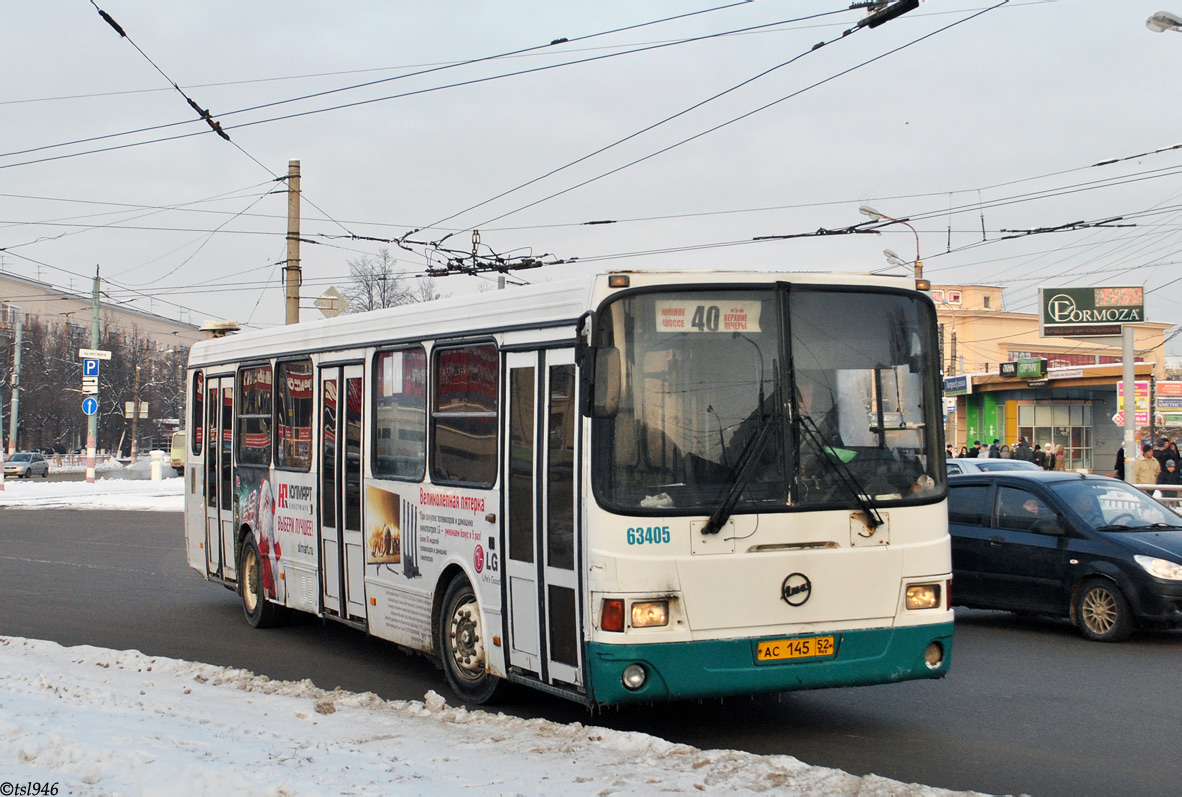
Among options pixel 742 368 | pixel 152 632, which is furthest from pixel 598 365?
pixel 152 632

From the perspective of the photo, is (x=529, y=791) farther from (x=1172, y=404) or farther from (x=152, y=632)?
(x=1172, y=404)

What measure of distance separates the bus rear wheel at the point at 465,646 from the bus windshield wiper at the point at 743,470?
→ 2.11 meters

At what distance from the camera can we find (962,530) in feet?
41.5

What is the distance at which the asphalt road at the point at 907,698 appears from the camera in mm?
6867

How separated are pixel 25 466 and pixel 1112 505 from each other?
58.9 m

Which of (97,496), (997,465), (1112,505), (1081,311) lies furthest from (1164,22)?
(97,496)

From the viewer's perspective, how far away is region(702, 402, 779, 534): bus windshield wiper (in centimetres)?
698

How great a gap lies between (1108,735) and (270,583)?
25.5 feet

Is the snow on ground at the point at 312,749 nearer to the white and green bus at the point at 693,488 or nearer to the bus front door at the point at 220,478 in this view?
the white and green bus at the point at 693,488

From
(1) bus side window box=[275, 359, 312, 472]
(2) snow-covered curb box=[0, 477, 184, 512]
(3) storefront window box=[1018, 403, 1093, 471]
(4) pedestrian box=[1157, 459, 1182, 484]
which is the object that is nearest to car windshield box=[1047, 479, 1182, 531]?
(1) bus side window box=[275, 359, 312, 472]

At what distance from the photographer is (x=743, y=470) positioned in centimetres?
709

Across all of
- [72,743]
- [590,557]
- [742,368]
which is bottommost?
→ [72,743]


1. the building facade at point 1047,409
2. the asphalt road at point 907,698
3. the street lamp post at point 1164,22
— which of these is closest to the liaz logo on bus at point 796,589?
the asphalt road at point 907,698

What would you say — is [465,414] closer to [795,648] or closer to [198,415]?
[795,648]
